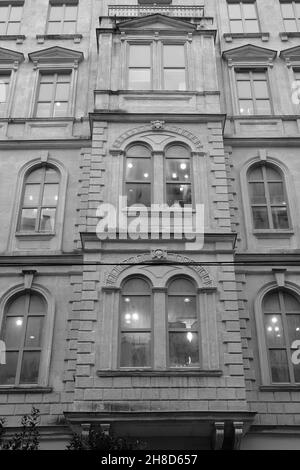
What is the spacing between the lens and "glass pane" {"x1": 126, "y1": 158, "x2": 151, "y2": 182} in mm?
17188

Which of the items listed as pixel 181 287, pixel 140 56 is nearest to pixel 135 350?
pixel 181 287

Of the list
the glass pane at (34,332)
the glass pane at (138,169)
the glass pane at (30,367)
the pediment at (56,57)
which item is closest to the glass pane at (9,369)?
the glass pane at (30,367)

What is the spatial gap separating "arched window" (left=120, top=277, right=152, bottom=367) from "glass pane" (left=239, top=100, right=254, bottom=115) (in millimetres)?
8552

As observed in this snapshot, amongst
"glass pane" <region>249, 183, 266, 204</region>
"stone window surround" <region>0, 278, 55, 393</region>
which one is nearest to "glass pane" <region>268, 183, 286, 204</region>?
"glass pane" <region>249, 183, 266, 204</region>

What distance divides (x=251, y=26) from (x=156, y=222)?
37.8 feet

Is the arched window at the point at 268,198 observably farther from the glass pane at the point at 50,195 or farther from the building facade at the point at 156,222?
the glass pane at the point at 50,195

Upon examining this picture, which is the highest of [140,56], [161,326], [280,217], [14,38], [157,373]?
[14,38]

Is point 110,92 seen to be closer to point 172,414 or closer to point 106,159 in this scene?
point 106,159

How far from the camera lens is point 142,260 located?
50.6 ft

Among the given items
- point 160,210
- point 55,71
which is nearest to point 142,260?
point 160,210

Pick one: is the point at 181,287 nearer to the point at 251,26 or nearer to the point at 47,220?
the point at 47,220

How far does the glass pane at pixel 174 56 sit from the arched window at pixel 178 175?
397cm

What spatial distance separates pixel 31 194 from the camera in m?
18.2

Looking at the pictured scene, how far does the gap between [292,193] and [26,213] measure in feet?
28.8
